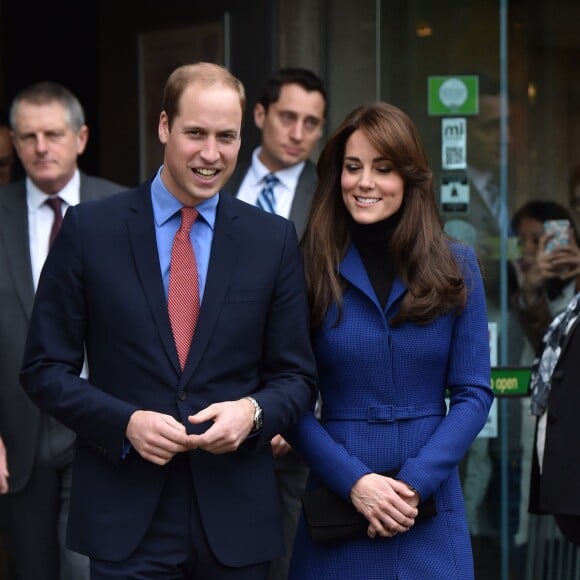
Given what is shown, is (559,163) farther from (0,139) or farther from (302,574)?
(302,574)

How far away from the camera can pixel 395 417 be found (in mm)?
3664

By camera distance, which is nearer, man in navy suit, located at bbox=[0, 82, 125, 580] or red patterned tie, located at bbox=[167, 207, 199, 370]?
red patterned tie, located at bbox=[167, 207, 199, 370]

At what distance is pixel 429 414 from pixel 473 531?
8.71 feet

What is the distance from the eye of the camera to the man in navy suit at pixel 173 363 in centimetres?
338

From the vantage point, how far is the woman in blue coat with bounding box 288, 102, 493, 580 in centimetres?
363

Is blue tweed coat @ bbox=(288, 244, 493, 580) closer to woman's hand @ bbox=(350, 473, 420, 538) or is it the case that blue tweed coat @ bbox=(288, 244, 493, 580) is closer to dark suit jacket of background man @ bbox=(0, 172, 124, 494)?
woman's hand @ bbox=(350, 473, 420, 538)

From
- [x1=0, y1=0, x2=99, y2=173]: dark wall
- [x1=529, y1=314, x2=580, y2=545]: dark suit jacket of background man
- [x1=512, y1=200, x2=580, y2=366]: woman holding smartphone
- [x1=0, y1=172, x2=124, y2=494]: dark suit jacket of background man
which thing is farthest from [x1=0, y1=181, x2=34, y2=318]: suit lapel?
[x1=0, y1=0, x2=99, y2=173]: dark wall

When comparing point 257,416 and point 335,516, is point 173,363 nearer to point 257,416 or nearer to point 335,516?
point 257,416

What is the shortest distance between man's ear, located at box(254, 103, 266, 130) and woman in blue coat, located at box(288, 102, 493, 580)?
1829 mm

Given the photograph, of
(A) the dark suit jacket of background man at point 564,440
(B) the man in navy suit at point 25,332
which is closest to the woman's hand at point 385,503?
(A) the dark suit jacket of background man at point 564,440

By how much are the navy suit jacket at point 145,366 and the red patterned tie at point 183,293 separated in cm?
3

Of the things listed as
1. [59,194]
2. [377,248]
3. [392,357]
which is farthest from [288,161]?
[392,357]

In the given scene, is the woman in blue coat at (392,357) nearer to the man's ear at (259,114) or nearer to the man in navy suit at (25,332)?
the man in navy suit at (25,332)

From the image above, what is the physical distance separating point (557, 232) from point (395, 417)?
261cm
